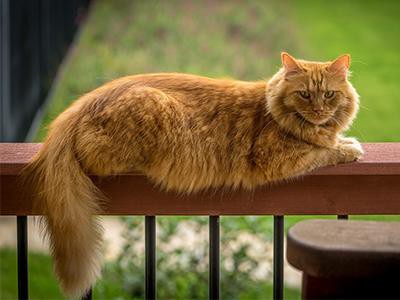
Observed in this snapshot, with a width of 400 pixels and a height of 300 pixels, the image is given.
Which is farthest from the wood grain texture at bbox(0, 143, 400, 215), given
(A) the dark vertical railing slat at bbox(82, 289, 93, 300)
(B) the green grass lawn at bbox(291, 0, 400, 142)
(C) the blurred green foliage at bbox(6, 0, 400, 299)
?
(B) the green grass lawn at bbox(291, 0, 400, 142)

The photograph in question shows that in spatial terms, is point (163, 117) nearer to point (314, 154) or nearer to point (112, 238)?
point (314, 154)

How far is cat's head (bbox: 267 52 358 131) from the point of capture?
242cm

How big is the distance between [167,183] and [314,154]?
1.31 ft

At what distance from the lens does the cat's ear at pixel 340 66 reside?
8.04 feet

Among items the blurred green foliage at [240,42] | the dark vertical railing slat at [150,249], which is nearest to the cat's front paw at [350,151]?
the dark vertical railing slat at [150,249]

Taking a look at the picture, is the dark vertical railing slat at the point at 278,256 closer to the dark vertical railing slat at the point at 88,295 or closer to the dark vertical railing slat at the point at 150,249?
the dark vertical railing slat at the point at 150,249

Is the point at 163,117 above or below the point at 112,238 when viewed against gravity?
above

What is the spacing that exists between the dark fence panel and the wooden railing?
385cm

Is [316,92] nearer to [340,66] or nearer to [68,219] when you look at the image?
[340,66]

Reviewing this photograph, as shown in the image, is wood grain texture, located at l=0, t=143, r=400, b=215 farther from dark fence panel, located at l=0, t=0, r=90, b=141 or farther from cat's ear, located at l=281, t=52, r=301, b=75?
dark fence panel, located at l=0, t=0, r=90, b=141

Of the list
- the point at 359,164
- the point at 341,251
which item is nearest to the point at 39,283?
the point at 359,164

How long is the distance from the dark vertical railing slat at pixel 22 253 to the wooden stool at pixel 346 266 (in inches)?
35.6

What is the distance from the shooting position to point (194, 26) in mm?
10203

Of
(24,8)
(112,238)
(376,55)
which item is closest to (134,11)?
(376,55)
